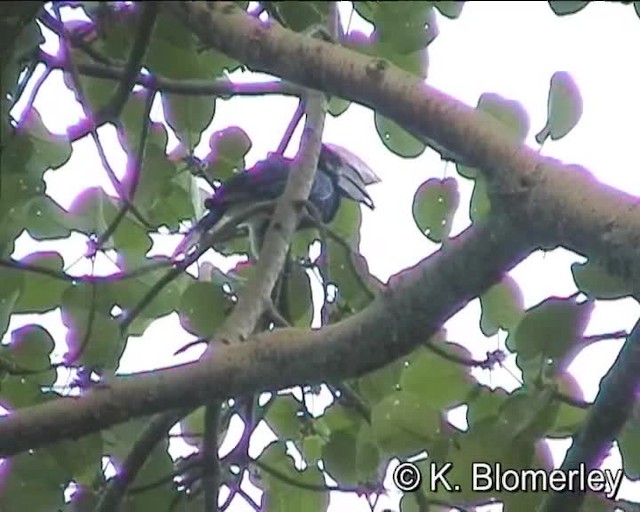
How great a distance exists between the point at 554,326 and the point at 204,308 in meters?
0.28

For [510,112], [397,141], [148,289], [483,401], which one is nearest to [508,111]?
[510,112]

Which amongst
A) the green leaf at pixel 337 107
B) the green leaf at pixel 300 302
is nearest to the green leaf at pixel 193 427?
the green leaf at pixel 300 302

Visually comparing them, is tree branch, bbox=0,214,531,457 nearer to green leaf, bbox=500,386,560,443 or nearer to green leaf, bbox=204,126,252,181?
green leaf, bbox=500,386,560,443

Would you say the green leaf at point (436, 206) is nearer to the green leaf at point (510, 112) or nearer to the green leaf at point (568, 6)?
the green leaf at point (510, 112)

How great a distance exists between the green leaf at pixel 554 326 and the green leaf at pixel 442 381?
59 mm

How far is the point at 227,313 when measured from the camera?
0.89 metres

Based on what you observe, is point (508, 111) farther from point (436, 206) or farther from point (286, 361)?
point (286, 361)

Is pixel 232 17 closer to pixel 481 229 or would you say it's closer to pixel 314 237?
pixel 481 229

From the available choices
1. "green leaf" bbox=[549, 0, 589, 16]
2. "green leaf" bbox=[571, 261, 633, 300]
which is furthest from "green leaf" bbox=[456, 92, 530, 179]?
"green leaf" bbox=[549, 0, 589, 16]

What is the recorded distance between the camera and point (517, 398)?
0.76 m

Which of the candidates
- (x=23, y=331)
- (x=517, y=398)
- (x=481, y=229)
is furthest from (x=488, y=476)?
(x=23, y=331)

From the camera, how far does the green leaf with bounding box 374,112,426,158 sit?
0.86 metres

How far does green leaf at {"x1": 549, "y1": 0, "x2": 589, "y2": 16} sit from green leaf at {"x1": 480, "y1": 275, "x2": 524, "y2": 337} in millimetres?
315

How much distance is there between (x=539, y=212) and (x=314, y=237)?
18.9 inches
